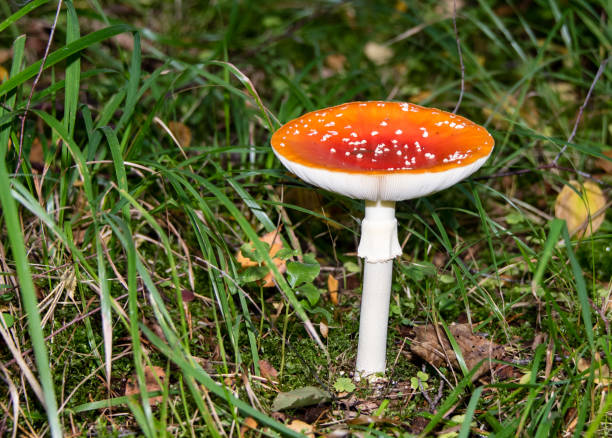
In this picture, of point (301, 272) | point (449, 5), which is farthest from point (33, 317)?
point (449, 5)

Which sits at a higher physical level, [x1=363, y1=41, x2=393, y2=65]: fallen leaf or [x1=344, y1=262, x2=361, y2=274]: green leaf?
[x1=363, y1=41, x2=393, y2=65]: fallen leaf

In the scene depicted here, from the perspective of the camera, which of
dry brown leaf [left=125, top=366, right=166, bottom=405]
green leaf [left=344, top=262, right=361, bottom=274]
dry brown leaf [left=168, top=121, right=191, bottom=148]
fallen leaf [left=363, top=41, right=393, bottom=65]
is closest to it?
dry brown leaf [left=125, top=366, right=166, bottom=405]

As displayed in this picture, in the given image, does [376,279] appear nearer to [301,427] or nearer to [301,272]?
[301,272]

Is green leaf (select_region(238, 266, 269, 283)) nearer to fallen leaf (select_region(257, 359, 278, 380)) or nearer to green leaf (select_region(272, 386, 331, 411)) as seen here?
fallen leaf (select_region(257, 359, 278, 380))

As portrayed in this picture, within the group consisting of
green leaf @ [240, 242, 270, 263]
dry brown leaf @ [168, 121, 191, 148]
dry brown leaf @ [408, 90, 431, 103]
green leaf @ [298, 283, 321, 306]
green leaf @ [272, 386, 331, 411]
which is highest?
dry brown leaf @ [408, 90, 431, 103]

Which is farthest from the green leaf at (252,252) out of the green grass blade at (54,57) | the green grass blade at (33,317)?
the green grass blade at (54,57)

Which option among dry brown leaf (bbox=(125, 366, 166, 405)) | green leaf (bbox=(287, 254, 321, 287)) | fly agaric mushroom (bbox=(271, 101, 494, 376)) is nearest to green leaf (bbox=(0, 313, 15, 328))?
dry brown leaf (bbox=(125, 366, 166, 405))

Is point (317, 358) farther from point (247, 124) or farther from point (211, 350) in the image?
point (247, 124)
